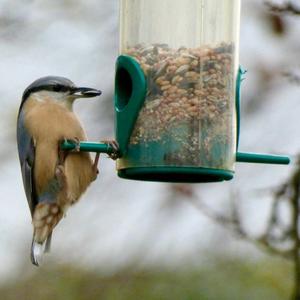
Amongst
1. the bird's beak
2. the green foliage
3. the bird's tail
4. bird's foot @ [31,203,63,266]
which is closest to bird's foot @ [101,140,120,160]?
the bird's beak

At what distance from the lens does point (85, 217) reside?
9.97m

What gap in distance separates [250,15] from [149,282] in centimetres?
213

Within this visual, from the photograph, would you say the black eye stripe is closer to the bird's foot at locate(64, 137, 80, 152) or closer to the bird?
the bird

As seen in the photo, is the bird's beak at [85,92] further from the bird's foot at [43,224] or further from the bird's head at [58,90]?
the bird's foot at [43,224]

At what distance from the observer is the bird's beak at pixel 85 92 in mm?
Answer: 8375

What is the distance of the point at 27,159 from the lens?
28.6ft

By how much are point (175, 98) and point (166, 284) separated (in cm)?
323

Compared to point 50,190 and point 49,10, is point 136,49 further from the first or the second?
point 49,10

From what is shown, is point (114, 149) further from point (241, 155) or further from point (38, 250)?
point (38, 250)

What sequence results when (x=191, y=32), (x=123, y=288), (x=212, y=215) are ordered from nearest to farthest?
(x=191, y=32)
(x=212, y=215)
(x=123, y=288)

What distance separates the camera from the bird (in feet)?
28.4

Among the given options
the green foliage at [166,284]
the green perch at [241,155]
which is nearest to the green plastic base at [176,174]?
the green perch at [241,155]

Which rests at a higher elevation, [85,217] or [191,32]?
[191,32]

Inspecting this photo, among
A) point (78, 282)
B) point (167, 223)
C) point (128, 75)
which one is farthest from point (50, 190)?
point (78, 282)
